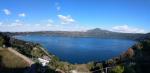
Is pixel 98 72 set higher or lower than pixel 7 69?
lower

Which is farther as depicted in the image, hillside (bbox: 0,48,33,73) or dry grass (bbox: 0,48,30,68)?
dry grass (bbox: 0,48,30,68)

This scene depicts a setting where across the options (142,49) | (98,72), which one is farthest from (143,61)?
(142,49)

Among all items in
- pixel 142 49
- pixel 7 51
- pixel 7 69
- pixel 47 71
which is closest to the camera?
pixel 47 71

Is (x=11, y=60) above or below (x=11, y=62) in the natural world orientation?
above

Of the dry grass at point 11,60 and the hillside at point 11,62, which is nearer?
the hillside at point 11,62

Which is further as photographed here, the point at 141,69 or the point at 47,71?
the point at 141,69

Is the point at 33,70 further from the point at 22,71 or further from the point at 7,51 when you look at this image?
the point at 7,51

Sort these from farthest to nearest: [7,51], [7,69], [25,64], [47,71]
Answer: [7,51] → [25,64] → [7,69] → [47,71]

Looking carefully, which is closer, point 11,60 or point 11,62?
point 11,62
